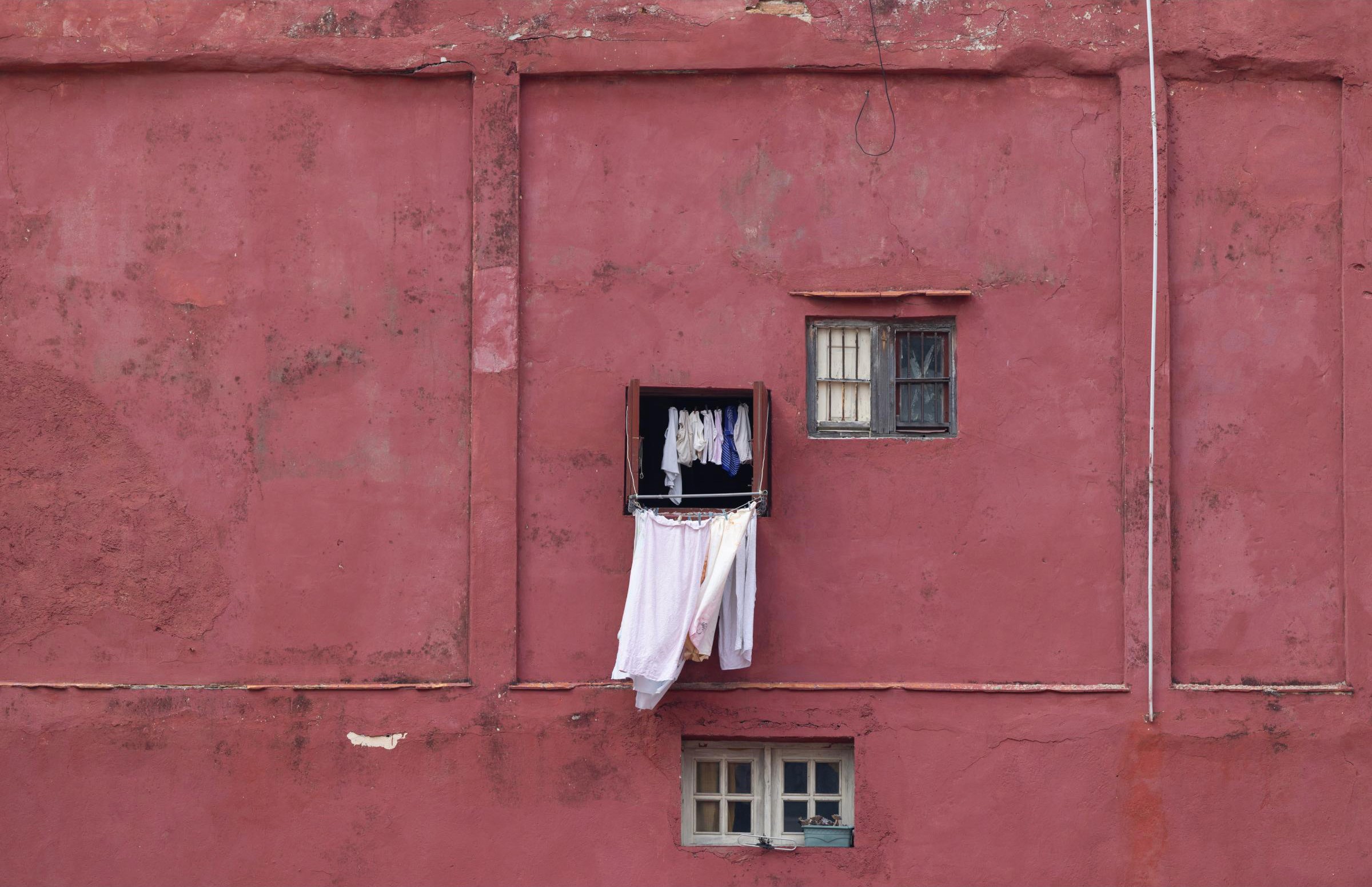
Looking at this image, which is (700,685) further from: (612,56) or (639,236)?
(612,56)

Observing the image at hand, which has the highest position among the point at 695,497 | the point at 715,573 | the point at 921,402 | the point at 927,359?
the point at 927,359

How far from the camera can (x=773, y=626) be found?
678 cm

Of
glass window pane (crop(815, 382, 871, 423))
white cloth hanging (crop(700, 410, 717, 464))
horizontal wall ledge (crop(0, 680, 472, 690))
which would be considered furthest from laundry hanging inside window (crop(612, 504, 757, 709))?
horizontal wall ledge (crop(0, 680, 472, 690))

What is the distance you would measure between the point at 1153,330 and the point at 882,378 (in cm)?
154

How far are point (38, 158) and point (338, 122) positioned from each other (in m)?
1.74

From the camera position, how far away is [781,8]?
6844mm

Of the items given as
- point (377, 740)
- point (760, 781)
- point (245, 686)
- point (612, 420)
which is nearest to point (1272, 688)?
point (760, 781)

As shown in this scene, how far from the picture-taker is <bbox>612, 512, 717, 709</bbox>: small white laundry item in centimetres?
630

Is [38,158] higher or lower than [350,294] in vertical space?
higher

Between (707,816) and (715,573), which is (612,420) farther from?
(707,816)

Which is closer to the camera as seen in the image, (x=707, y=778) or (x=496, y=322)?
(x=496, y=322)

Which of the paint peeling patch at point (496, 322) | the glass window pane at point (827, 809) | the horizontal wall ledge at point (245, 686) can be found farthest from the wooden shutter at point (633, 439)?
the glass window pane at point (827, 809)

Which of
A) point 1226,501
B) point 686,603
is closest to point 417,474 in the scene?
point 686,603

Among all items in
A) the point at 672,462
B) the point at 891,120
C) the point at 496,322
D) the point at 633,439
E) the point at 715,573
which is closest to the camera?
the point at 715,573
